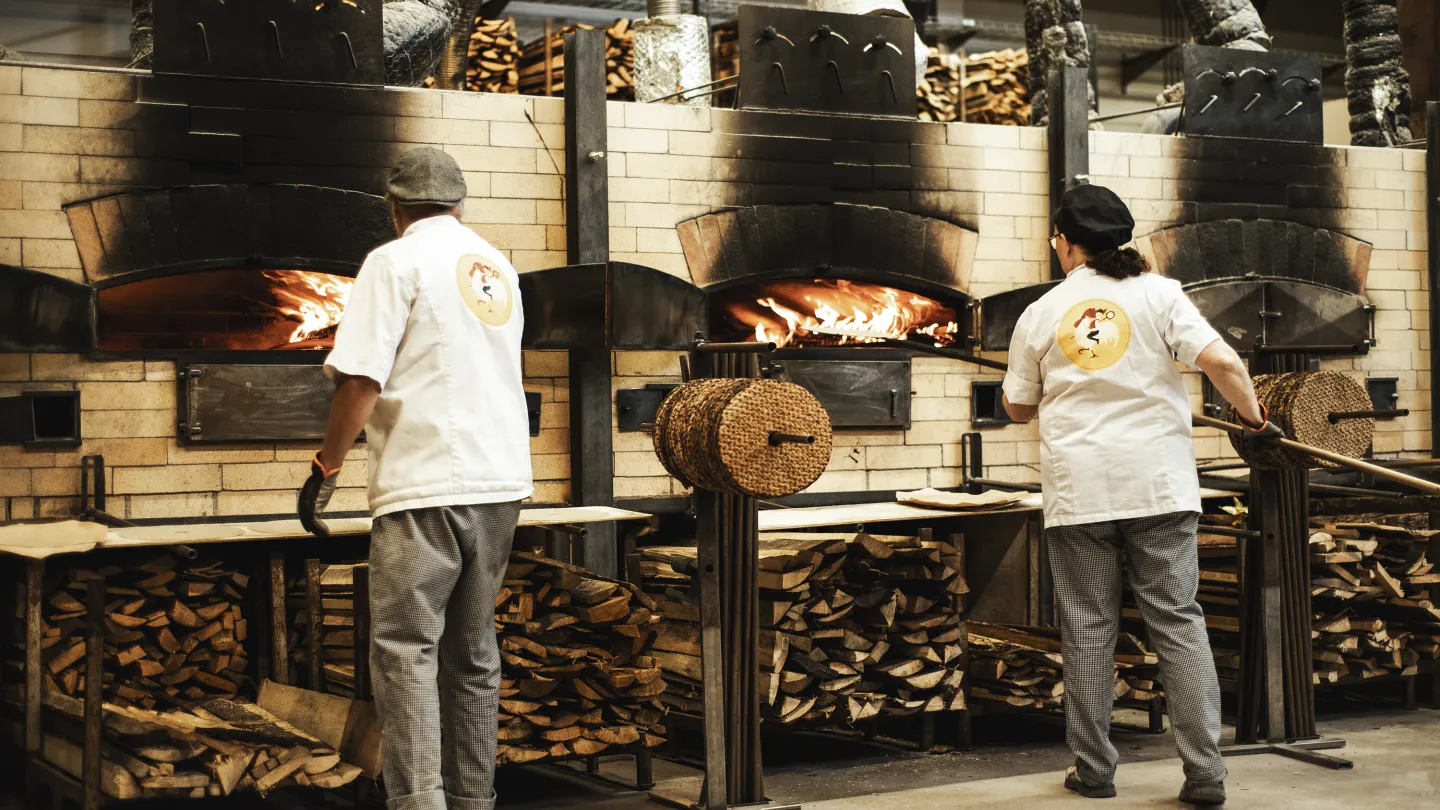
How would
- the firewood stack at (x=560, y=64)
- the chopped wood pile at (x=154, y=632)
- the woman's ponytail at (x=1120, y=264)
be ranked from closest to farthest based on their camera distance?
the woman's ponytail at (x=1120, y=264), the chopped wood pile at (x=154, y=632), the firewood stack at (x=560, y=64)

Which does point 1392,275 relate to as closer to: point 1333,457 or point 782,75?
point 782,75

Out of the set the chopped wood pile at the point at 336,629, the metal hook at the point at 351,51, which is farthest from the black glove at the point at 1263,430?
the metal hook at the point at 351,51

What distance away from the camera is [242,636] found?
16.3 feet

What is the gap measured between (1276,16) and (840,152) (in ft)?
29.9

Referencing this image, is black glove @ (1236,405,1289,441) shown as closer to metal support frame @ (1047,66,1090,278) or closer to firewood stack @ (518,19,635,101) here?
metal support frame @ (1047,66,1090,278)

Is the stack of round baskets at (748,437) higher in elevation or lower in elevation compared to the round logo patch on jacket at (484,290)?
lower

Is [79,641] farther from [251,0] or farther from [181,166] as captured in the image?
[251,0]

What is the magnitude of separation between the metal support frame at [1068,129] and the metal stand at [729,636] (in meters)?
2.99

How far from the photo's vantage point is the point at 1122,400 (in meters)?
4.12

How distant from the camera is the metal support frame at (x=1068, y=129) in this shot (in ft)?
22.2

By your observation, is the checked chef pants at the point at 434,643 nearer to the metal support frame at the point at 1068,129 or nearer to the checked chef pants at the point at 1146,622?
the checked chef pants at the point at 1146,622

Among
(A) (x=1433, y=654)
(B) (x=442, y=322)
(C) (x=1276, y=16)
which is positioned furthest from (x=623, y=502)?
(C) (x=1276, y=16)

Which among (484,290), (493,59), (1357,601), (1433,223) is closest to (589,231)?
(484,290)

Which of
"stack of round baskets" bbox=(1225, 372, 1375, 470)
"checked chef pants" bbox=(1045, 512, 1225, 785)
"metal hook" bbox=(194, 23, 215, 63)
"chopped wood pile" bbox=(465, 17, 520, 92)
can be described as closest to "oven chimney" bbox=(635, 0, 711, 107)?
"chopped wood pile" bbox=(465, 17, 520, 92)
